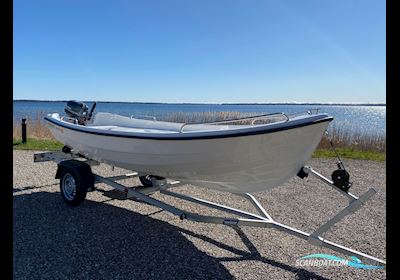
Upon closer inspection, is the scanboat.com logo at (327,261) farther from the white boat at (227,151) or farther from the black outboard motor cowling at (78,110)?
the black outboard motor cowling at (78,110)

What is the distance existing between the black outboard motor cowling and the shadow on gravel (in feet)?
6.31

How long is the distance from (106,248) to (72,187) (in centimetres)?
154

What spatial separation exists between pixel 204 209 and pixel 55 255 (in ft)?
6.81

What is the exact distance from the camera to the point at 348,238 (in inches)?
147

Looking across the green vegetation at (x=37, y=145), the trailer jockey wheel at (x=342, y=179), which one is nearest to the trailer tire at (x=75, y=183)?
the trailer jockey wheel at (x=342, y=179)

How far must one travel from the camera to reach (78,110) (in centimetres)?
585

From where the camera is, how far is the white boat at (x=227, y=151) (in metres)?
3.02

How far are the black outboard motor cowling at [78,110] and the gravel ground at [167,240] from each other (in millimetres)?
1304

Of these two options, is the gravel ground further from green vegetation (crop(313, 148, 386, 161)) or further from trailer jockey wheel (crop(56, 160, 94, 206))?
green vegetation (crop(313, 148, 386, 161))

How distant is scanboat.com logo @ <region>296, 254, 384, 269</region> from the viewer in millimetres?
3090

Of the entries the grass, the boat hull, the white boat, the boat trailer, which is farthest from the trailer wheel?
the grass

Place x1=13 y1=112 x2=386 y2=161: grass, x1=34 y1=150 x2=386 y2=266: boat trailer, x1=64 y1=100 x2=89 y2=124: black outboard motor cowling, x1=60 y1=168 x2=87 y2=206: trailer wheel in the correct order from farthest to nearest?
x1=13 y1=112 x2=386 y2=161: grass → x1=64 y1=100 x2=89 y2=124: black outboard motor cowling → x1=60 y1=168 x2=87 y2=206: trailer wheel → x1=34 y1=150 x2=386 y2=266: boat trailer
